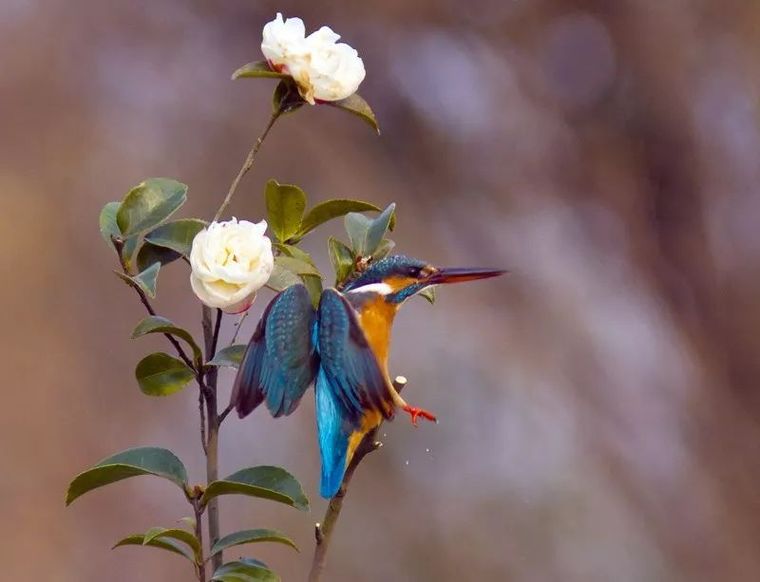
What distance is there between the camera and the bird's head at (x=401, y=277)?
1.57 ft

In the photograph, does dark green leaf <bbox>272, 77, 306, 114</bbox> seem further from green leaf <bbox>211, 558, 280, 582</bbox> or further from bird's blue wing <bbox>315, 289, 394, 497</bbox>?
green leaf <bbox>211, 558, 280, 582</bbox>

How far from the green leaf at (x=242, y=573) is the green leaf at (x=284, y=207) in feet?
0.68

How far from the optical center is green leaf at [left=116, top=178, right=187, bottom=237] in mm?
496

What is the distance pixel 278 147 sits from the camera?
95 centimetres

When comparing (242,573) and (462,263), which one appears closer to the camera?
(242,573)

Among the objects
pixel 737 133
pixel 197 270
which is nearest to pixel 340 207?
pixel 197 270

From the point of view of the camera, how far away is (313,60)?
1.55 feet

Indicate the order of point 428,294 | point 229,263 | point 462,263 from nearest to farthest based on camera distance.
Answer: point 229,263 < point 428,294 < point 462,263

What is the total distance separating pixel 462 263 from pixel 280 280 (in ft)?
1.70

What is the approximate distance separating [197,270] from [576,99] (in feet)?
2.33

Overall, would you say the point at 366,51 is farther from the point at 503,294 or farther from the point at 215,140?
the point at 503,294

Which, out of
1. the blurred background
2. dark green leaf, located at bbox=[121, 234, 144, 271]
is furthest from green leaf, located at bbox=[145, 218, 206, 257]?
the blurred background

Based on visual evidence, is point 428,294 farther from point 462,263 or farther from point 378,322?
point 462,263

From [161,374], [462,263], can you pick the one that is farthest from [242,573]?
[462,263]
